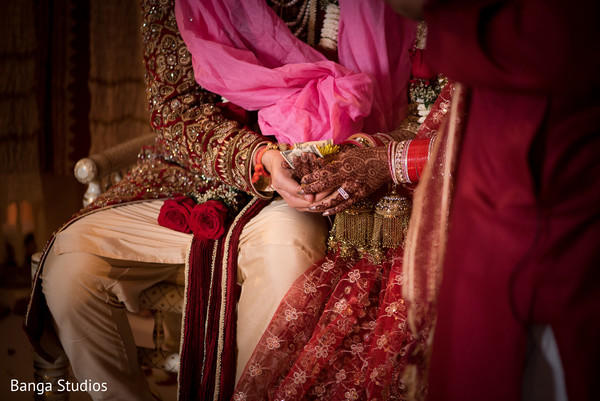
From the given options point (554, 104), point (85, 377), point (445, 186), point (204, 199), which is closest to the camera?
point (554, 104)

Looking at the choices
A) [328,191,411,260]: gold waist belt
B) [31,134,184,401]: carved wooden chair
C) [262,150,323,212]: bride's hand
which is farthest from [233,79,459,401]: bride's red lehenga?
[31,134,184,401]: carved wooden chair

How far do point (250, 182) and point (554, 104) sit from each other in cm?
75

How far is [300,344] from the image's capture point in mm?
1065

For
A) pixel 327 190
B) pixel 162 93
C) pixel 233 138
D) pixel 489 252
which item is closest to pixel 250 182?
pixel 233 138

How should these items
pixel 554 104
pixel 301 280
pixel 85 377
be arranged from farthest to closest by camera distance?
pixel 85 377, pixel 301 280, pixel 554 104

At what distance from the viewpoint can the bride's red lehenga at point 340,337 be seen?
0.96 m

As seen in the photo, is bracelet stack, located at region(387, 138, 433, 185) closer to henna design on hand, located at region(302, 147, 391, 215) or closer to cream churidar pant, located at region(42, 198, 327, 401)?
henna design on hand, located at region(302, 147, 391, 215)

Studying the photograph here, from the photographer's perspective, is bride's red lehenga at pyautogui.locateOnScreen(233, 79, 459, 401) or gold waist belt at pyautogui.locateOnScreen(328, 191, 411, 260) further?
gold waist belt at pyautogui.locateOnScreen(328, 191, 411, 260)

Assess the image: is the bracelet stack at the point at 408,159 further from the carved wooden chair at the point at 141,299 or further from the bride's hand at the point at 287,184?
the carved wooden chair at the point at 141,299

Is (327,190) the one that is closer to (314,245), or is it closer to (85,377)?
(314,245)

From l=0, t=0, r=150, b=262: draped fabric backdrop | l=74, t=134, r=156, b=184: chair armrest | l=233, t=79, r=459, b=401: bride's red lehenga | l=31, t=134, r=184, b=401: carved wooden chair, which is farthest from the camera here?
l=0, t=0, r=150, b=262: draped fabric backdrop

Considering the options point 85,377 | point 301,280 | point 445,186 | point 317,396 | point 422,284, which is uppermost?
point 445,186

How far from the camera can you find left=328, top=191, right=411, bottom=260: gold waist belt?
1.13 m

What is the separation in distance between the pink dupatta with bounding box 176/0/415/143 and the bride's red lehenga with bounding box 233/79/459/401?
24cm
